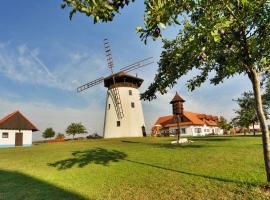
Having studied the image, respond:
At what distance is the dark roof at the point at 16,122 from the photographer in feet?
140

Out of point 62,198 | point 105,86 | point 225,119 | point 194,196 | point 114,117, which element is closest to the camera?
point 194,196

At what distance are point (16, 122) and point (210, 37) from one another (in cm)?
4530

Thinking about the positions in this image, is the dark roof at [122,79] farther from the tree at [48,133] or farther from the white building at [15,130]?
the tree at [48,133]

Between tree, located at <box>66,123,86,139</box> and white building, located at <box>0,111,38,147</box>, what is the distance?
41.7 metres

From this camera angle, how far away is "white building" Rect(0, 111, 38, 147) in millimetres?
42281

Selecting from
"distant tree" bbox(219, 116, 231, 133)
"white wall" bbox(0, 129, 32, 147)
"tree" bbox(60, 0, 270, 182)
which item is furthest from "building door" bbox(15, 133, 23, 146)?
"distant tree" bbox(219, 116, 231, 133)

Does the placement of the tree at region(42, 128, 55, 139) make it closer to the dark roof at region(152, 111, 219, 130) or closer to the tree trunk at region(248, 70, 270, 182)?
the dark roof at region(152, 111, 219, 130)

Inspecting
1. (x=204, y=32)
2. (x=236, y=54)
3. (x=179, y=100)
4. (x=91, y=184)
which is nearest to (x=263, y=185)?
(x=236, y=54)

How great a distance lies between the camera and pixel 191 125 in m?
66.6

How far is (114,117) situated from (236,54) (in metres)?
40.5

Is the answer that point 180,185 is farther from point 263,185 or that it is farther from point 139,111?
point 139,111

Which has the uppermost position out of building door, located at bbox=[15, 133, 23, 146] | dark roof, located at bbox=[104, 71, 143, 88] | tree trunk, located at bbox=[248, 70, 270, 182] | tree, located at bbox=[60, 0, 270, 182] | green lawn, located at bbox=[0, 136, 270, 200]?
dark roof, located at bbox=[104, 71, 143, 88]

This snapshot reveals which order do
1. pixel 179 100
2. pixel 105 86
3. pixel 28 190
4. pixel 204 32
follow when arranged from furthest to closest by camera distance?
1. pixel 105 86
2. pixel 179 100
3. pixel 28 190
4. pixel 204 32

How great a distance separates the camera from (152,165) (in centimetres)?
1406
